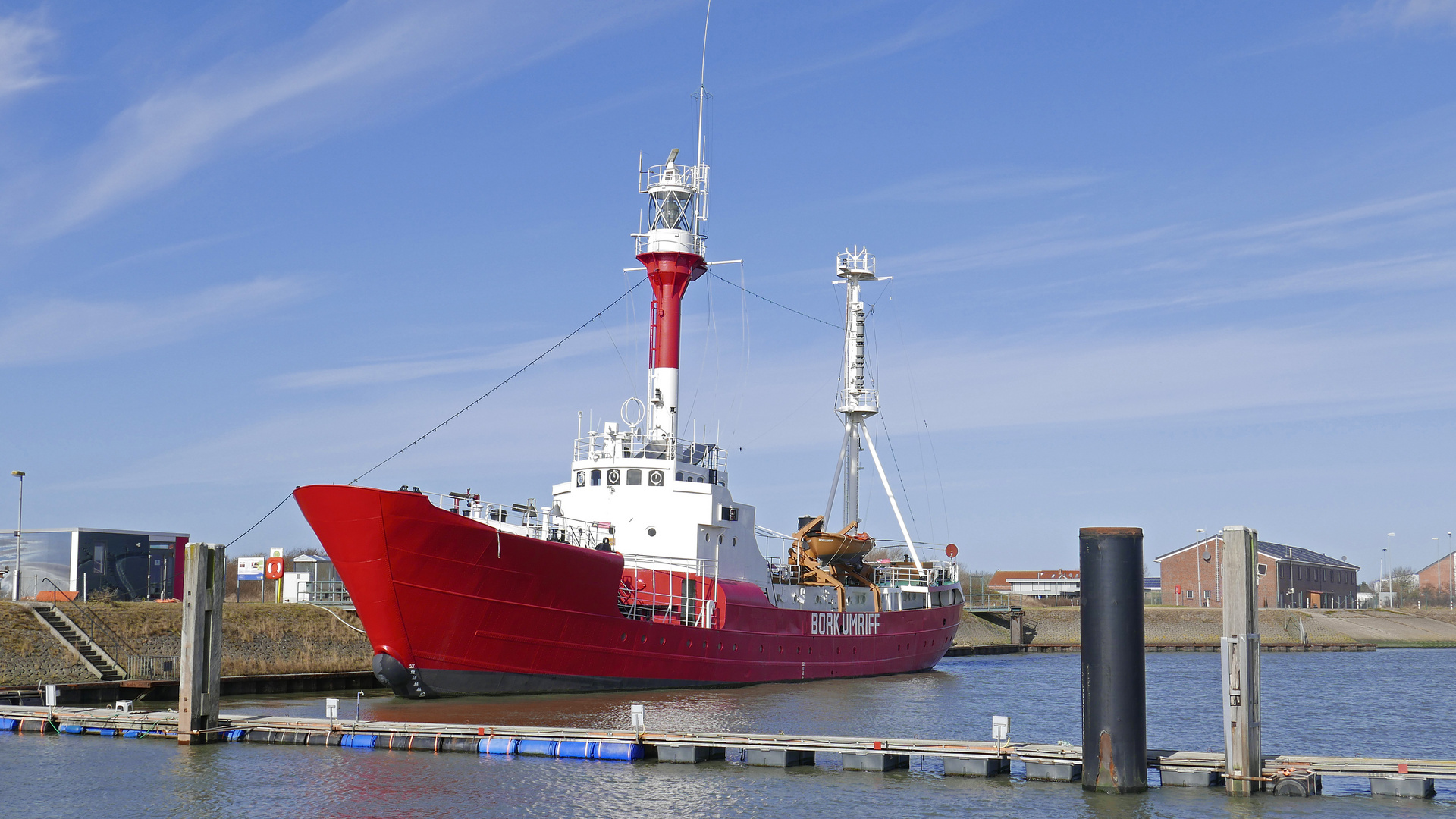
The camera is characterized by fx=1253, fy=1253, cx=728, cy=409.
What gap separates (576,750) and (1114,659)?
8.76m

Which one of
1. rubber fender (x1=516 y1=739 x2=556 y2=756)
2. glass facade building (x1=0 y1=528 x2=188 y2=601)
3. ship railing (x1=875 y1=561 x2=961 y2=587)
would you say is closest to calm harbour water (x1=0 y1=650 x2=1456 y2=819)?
rubber fender (x1=516 y1=739 x2=556 y2=756)

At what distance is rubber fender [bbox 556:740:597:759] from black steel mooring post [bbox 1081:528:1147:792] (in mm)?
7887

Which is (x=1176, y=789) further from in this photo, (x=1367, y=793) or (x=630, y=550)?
(x=630, y=550)

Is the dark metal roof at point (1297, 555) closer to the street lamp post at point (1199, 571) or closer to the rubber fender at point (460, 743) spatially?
the street lamp post at point (1199, 571)

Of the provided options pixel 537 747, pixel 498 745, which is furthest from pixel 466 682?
pixel 537 747

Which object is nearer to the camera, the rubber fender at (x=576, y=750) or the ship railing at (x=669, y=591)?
the rubber fender at (x=576, y=750)

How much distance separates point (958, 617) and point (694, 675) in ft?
68.8

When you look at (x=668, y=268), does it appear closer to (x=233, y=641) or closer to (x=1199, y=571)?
(x=233, y=641)

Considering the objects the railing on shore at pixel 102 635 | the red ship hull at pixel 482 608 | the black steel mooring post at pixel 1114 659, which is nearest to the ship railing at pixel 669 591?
the red ship hull at pixel 482 608

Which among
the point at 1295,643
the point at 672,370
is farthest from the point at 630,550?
the point at 1295,643

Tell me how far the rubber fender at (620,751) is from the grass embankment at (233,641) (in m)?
13.1

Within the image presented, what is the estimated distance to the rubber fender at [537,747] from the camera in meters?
20.5

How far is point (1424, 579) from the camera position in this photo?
132m

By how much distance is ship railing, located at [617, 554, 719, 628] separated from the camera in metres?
30.9
